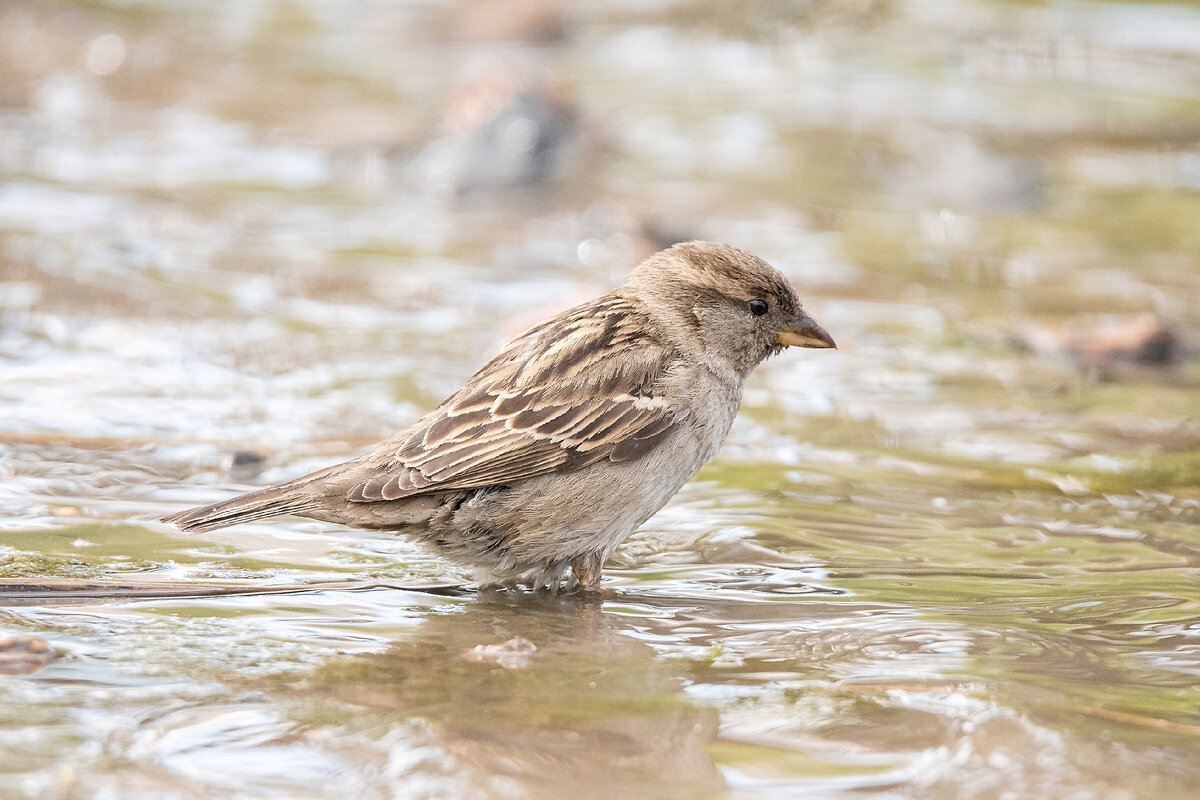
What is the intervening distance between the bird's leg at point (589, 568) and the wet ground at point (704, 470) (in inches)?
6.0

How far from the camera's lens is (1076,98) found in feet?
47.3

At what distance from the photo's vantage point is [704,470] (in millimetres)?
6055

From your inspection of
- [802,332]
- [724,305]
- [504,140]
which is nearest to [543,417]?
[724,305]

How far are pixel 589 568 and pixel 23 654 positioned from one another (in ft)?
5.88

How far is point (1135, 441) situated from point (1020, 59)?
32.2 feet

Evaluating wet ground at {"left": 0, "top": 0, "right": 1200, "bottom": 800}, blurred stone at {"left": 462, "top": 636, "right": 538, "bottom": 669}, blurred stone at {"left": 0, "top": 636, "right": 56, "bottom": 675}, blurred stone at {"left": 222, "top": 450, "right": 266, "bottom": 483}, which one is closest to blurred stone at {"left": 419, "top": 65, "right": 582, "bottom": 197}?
wet ground at {"left": 0, "top": 0, "right": 1200, "bottom": 800}

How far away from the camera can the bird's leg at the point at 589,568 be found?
4.79m

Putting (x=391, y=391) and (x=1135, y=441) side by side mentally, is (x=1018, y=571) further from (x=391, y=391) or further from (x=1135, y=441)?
(x=391, y=391)

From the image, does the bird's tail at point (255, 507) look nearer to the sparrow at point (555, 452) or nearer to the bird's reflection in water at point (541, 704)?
the sparrow at point (555, 452)

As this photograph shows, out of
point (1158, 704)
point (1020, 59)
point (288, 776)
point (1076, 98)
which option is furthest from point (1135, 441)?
point (1020, 59)

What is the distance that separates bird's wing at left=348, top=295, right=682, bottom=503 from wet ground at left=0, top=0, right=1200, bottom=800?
392 millimetres

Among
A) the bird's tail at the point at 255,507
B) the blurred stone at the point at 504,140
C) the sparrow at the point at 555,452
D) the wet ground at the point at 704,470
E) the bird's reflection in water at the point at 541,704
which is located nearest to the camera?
Result: the bird's reflection in water at the point at 541,704

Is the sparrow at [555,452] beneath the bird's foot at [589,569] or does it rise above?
above

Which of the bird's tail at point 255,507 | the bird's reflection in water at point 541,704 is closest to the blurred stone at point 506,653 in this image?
the bird's reflection in water at point 541,704
